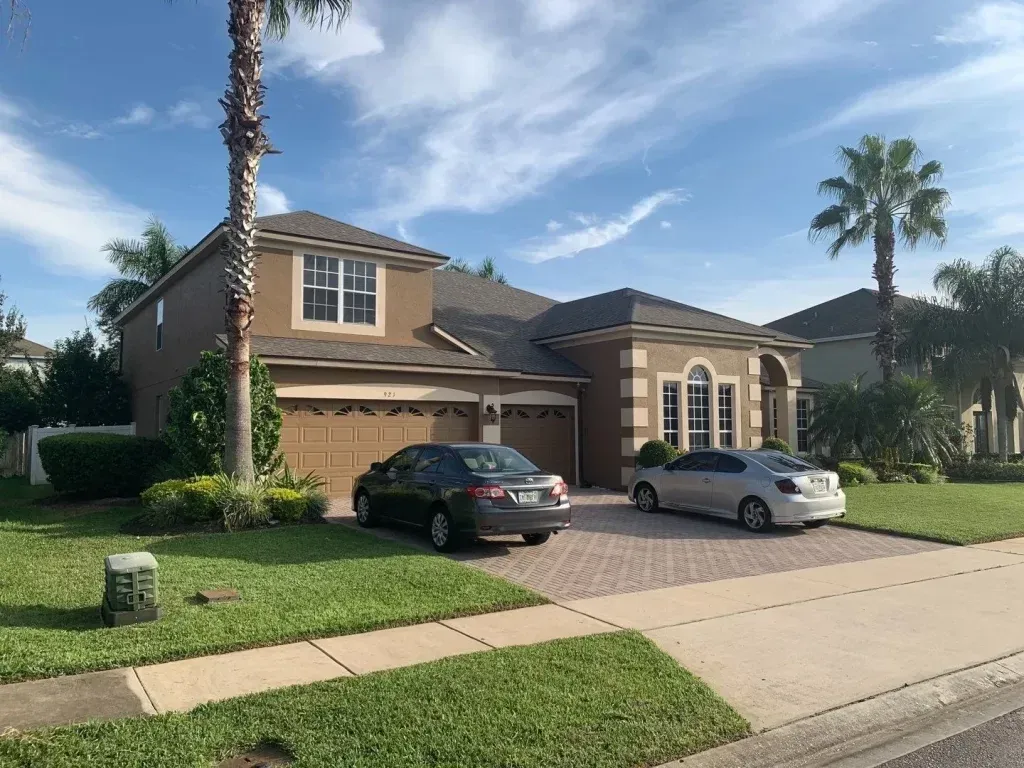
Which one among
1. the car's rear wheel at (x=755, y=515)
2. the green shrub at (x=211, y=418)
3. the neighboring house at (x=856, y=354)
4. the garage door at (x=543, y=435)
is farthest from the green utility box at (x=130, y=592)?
the neighboring house at (x=856, y=354)

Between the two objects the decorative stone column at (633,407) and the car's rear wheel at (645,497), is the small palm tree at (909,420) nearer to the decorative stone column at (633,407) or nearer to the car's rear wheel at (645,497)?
the decorative stone column at (633,407)

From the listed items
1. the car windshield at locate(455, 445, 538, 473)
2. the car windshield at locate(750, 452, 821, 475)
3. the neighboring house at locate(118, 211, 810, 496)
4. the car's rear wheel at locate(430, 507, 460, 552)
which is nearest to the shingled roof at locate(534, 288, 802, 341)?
the neighboring house at locate(118, 211, 810, 496)

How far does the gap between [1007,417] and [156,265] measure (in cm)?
3737

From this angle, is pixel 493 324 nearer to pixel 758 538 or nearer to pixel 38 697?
pixel 758 538

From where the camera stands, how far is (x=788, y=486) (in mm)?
12773

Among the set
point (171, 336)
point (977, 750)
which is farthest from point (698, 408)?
point (977, 750)

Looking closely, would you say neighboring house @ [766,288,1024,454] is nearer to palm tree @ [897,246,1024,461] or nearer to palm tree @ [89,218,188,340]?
palm tree @ [897,246,1024,461]

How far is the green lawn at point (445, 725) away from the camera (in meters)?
4.20

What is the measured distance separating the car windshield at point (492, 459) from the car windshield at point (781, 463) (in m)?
4.70

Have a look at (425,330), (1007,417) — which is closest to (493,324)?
(425,330)

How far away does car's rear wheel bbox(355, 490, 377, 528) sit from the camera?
40.3 ft

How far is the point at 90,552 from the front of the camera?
9.83 metres

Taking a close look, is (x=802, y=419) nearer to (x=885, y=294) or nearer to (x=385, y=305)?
(x=885, y=294)

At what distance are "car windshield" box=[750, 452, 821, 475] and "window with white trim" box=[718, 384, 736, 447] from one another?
7.03 meters
